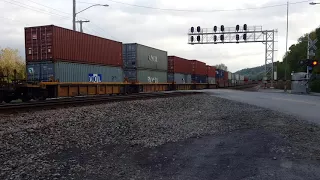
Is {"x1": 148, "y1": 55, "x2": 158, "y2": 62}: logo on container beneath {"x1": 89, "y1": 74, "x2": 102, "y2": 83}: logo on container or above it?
above

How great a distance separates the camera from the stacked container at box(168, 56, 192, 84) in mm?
44938

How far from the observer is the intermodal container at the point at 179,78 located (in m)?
44.8

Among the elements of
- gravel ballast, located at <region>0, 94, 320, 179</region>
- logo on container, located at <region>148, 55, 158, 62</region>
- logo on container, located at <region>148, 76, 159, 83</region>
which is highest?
logo on container, located at <region>148, 55, 158, 62</region>

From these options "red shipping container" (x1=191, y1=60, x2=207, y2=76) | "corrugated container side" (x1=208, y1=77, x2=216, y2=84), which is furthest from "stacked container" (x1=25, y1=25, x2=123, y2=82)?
"corrugated container side" (x1=208, y1=77, x2=216, y2=84)

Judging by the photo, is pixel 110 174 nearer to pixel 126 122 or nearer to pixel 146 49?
pixel 126 122

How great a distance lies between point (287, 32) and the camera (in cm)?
5409

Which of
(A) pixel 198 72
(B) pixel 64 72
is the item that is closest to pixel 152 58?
(B) pixel 64 72

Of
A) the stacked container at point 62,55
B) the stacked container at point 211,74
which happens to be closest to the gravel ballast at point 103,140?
the stacked container at point 62,55

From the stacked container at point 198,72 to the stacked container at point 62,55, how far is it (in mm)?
28405

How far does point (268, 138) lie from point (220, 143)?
1.28m

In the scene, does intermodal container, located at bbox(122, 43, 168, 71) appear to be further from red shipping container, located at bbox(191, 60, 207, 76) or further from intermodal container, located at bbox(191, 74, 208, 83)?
intermodal container, located at bbox(191, 74, 208, 83)

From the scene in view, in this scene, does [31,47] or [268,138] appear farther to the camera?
[31,47]

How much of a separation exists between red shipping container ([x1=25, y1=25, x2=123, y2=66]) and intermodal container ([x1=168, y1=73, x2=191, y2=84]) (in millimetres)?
19501

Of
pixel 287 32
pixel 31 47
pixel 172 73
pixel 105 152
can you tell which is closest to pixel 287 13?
pixel 287 32
